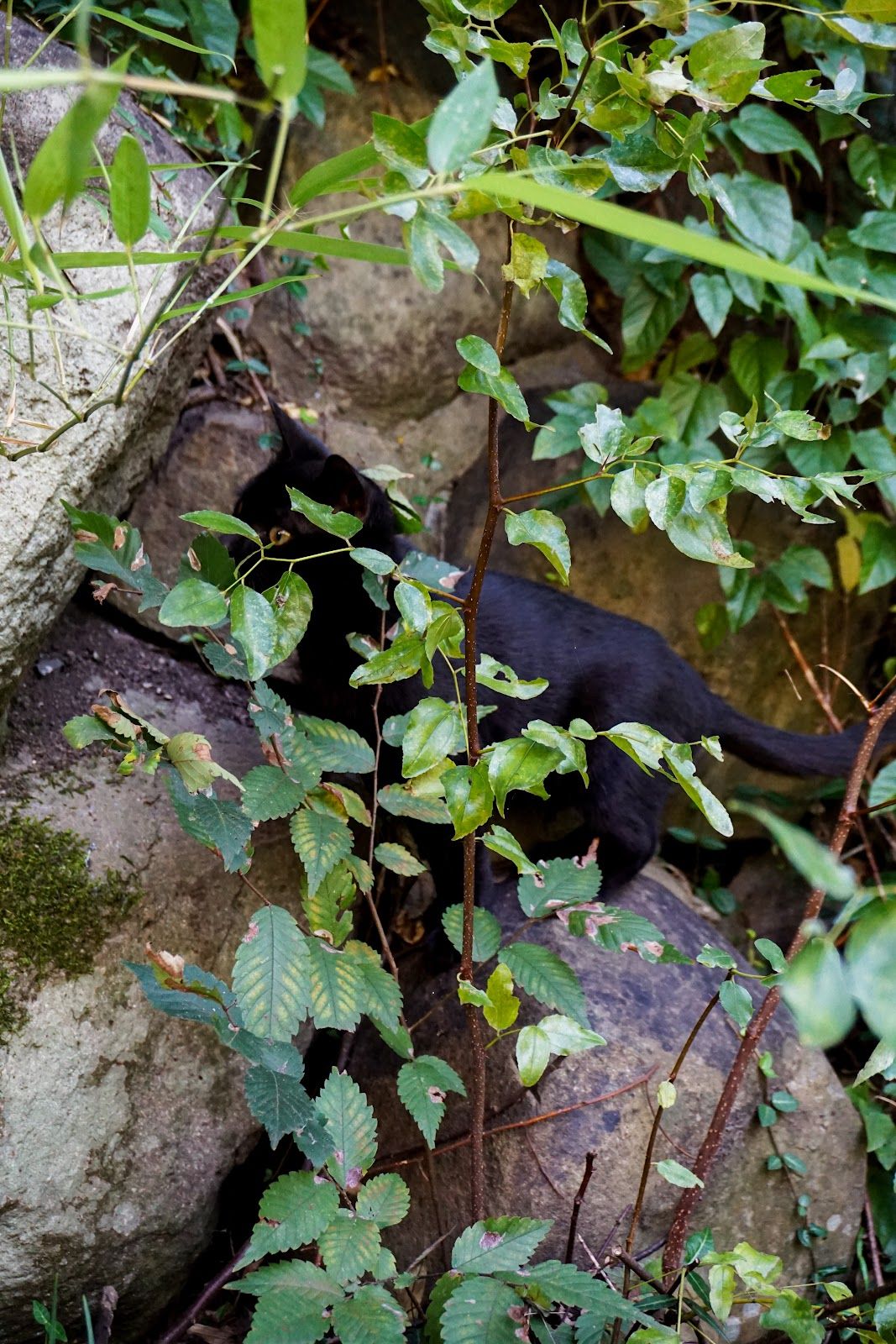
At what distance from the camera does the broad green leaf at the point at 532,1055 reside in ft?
4.03

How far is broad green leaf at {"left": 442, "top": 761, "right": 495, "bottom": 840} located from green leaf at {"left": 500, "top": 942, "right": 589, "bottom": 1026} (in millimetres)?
368

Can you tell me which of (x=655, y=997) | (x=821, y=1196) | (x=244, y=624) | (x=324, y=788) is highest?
(x=244, y=624)

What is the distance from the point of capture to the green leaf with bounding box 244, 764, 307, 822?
1332 millimetres

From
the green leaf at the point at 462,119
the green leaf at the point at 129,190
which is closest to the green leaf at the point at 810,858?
the green leaf at the point at 462,119

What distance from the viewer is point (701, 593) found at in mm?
3008

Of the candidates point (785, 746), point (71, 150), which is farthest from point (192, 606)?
point (785, 746)

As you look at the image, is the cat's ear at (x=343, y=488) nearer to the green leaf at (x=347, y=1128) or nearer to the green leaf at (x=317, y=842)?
the green leaf at (x=317, y=842)

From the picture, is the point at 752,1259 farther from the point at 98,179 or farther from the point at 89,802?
the point at 98,179

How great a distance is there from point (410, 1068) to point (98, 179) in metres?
1.49

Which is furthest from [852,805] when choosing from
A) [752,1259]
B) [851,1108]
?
[851,1108]

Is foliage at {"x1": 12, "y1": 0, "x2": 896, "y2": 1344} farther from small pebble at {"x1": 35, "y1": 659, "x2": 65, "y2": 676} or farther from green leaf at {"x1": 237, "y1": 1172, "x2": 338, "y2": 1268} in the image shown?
small pebble at {"x1": 35, "y1": 659, "x2": 65, "y2": 676}

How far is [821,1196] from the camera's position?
6.51 ft

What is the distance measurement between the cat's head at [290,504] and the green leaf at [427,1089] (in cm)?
→ 96

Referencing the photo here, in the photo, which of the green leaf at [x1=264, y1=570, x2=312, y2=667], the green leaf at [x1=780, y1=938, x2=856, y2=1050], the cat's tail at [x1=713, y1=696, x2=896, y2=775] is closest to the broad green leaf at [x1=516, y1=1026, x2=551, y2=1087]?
the green leaf at [x1=264, y1=570, x2=312, y2=667]
